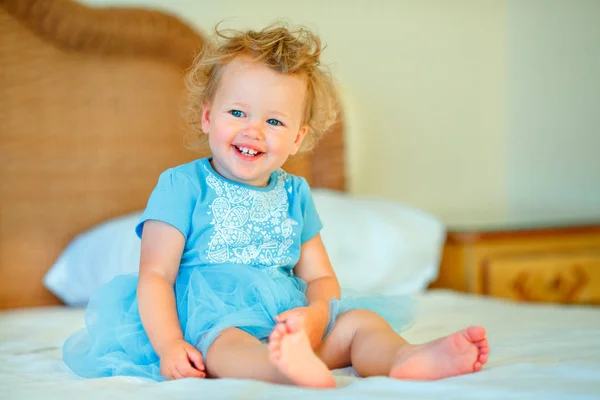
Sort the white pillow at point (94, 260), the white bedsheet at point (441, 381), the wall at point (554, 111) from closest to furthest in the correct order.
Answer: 1. the white bedsheet at point (441, 381)
2. the white pillow at point (94, 260)
3. the wall at point (554, 111)

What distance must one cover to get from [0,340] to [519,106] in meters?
2.09

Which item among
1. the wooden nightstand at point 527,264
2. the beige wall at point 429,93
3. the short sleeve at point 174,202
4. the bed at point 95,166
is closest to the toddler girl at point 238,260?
the short sleeve at point 174,202

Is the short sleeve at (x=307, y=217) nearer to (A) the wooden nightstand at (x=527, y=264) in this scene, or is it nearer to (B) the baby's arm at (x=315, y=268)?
(B) the baby's arm at (x=315, y=268)

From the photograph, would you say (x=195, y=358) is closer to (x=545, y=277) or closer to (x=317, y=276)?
(x=317, y=276)

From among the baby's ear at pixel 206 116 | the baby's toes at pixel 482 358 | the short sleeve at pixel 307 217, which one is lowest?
the baby's toes at pixel 482 358

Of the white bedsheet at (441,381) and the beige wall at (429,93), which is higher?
the beige wall at (429,93)

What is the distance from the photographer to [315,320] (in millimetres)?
944

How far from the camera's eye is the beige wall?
233 centimetres

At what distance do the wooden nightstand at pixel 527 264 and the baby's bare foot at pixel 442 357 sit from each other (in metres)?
1.13

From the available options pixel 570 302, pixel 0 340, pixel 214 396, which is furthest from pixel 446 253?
pixel 214 396

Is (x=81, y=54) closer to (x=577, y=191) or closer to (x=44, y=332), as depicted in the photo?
(x=44, y=332)

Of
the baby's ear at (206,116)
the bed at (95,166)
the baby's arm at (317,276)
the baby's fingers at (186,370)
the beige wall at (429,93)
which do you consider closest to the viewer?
the baby's fingers at (186,370)

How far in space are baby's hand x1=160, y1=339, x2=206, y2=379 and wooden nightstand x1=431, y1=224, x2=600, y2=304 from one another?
1.19 metres

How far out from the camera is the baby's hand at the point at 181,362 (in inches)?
34.9
